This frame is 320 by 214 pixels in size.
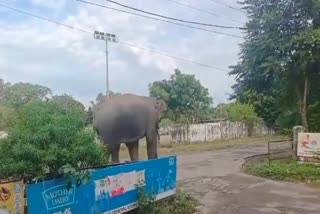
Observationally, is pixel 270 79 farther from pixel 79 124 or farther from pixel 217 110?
pixel 217 110

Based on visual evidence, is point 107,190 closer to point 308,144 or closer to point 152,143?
point 152,143

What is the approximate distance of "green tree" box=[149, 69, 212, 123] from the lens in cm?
5053

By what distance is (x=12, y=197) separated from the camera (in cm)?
638

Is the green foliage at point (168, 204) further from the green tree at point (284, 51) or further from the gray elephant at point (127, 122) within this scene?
the green tree at point (284, 51)

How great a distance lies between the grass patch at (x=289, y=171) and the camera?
15086 mm

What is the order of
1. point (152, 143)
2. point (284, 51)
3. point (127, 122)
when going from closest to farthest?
point (127, 122) < point (152, 143) < point (284, 51)

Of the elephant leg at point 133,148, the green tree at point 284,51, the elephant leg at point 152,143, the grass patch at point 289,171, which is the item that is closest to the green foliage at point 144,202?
the elephant leg at point 133,148

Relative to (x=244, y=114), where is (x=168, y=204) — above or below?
below

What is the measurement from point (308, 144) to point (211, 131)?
765 inches

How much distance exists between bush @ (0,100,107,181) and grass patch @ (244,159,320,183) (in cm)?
925

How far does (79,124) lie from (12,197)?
1732 mm

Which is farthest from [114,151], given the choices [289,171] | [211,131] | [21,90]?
[21,90]

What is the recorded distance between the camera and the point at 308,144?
17.2 metres

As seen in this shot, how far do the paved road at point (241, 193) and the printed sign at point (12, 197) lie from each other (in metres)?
5.05
